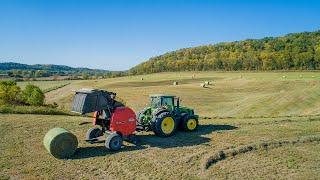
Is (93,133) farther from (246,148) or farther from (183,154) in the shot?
(246,148)

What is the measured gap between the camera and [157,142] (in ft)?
63.5

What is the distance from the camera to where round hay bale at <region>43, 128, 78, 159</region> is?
640 inches

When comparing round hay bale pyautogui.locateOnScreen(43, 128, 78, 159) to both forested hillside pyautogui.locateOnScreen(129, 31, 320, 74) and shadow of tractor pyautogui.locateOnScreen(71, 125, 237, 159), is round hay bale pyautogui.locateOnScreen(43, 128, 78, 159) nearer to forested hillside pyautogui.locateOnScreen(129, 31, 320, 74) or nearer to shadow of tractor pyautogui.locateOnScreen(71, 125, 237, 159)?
shadow of tractor pyautogui.locateOnScreen(71, 125, 237, 159)

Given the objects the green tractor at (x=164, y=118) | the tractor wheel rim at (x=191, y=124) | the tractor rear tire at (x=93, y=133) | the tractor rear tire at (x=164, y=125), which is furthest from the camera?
the tractor wheel rim at (x=191, y=124)

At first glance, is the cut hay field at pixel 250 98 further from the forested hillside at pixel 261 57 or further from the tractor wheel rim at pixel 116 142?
the forested hillside at pixel 261 57

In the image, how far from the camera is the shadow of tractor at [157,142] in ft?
57.3

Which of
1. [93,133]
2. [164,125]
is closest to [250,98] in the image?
[164,125]

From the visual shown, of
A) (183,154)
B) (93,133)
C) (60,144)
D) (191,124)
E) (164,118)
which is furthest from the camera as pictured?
(191,124)

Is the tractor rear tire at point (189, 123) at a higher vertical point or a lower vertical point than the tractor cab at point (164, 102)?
lower

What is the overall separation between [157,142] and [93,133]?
3.15 m

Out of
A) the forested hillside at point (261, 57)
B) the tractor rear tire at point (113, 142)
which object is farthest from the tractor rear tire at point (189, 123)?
the forested hillside at point (261, 57)

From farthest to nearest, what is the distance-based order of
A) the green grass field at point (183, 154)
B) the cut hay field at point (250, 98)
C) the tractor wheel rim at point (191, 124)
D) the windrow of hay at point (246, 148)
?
1. the cut hay field at point (250, 98)
2. the tractor wheel rim at point (191, 124)
3. the windrow of hay at point (246, 148)
4. the green grass field at point (183, 154)

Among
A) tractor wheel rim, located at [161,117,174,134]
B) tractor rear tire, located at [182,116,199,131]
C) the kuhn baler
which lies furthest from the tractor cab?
the kuhn baler

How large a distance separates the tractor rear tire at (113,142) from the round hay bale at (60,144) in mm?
1491
